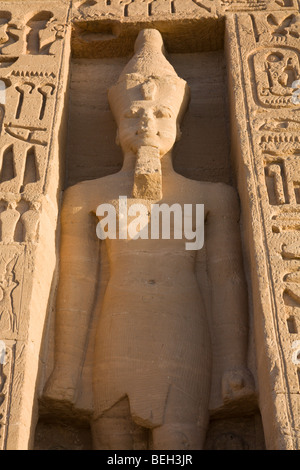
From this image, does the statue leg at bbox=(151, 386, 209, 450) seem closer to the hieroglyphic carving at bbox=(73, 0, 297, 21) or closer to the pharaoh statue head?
the pharaoh statue head

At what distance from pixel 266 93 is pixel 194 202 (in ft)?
3.65

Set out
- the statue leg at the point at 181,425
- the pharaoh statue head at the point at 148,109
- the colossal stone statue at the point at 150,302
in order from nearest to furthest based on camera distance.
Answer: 1. the statue leg at the point at 181,425
2. the colossal stone statue at the point at 150,302
3. the pharaoh statue head at the point at 148,109

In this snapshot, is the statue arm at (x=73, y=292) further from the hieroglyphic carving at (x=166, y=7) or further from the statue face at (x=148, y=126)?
the hieroglyphic carving at (x=166, y=7)

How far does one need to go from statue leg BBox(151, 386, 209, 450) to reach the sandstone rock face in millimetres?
11

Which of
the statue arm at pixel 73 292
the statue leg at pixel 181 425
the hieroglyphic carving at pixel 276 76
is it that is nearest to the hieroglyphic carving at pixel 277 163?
the hieroglyphic carving at pixel 276 76

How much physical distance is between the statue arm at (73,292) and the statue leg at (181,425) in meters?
0.65

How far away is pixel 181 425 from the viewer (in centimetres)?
464

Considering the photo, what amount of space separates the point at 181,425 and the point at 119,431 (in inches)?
16.6

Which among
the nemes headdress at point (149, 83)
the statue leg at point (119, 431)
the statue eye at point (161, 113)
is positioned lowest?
the statue leg at point (119, 431)

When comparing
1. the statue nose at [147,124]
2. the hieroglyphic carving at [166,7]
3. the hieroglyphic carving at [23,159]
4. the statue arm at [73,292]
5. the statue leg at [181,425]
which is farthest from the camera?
the hieroglyphic carving at [166,7]

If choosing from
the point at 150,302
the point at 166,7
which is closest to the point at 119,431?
the point at 150,302

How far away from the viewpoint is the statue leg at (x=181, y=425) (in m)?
4.59

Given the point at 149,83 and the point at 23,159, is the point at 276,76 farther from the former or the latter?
the point at 23,159
